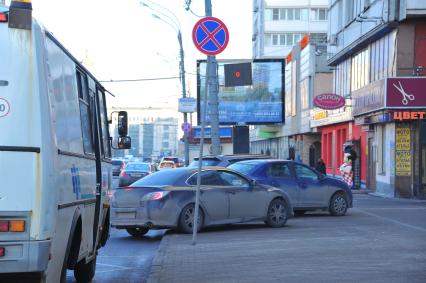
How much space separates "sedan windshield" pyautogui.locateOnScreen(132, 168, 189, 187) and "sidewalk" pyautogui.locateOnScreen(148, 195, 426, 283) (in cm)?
108

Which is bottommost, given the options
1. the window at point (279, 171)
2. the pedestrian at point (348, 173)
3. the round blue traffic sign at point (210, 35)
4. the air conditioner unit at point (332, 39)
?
the pedestrian at point (348, 173)

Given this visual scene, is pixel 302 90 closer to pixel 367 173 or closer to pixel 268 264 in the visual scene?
pixel 367 173

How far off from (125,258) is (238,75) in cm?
879

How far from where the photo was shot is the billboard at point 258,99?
41.1m

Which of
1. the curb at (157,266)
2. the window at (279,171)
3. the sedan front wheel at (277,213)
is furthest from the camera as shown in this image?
the window at (279,171)

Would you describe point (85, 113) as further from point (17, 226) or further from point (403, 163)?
point (403, 163)

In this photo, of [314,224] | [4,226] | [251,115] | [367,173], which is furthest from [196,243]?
[251,115]

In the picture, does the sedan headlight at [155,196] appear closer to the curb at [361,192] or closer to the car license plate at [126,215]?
the car license plate at [126,215]

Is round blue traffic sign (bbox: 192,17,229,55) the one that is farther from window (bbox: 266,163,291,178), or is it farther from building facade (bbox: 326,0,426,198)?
building facade (bbox: 326,0,426,198)

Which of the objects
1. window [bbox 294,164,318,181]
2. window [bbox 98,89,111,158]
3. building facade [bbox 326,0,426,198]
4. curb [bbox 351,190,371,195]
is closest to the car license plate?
window [bbox 98,89,111,158]

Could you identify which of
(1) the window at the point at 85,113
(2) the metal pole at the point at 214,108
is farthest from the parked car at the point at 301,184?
(1) the window at the point at 85,113

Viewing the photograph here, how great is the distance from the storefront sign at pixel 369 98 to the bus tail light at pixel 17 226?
21784 millimetres

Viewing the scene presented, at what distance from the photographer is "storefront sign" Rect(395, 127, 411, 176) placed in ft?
83.7

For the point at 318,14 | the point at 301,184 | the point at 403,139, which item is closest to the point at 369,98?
the point at 403,139
